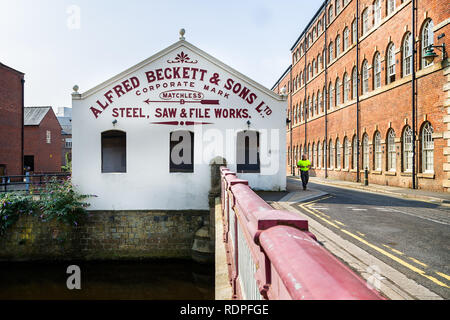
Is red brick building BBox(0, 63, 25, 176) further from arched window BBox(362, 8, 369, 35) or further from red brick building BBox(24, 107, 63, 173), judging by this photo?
arched window BBox(362, 8, 369, 35)

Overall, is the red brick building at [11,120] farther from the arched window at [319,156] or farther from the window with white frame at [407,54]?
the window with white frame at [407,54]

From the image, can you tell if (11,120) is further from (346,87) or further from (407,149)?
(407,149)

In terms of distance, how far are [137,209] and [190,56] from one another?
704cm

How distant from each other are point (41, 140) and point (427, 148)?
38220mm

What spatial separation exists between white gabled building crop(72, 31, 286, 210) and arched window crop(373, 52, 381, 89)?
11859 millimetres

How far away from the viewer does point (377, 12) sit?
21.8 meters

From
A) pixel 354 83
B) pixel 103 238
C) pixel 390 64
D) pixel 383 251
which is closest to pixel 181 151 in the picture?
pixel 103 238

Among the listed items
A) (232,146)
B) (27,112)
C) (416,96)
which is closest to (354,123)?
(416,96)

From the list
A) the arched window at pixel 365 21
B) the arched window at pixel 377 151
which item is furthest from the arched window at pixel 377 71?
the arched window at pixel 377 151

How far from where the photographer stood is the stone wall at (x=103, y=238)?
13445mm

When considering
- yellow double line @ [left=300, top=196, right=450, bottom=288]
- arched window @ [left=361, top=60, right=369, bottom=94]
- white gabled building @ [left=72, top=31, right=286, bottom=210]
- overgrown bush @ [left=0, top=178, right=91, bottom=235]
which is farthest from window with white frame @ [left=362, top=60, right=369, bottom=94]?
overgrown bush @ [left=0, top=178, right=91, bottom=235]

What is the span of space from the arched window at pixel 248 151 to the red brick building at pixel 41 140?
30.4 metres

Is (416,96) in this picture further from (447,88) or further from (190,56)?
(190,56)

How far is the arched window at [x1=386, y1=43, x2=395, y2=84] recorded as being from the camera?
65.0 feet
